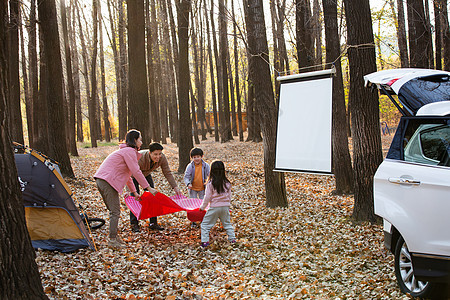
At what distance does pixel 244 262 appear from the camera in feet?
21.4

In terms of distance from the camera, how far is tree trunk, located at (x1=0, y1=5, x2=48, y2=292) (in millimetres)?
3898

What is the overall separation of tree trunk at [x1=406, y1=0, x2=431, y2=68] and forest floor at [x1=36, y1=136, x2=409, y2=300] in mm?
6074

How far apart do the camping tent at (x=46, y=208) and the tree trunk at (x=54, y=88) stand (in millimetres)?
6681

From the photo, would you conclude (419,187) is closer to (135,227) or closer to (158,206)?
(158,206)

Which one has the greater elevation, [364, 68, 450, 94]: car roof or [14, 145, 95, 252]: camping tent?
[364, 68, 450, 94]: car roof

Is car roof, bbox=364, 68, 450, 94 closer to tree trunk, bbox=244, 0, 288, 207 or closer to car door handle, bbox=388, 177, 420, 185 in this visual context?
car door handle, bbox=388, 177, 420, 185

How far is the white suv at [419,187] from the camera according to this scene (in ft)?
13.1

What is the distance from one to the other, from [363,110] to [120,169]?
4783 millimetres

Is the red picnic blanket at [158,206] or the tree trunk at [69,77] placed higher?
the tree trunk at [69,77]

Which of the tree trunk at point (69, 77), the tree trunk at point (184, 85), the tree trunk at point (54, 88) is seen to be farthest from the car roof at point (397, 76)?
the tree trunk at point (69, 77)

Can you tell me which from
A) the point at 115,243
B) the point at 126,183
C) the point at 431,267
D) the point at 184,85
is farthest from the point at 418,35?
the point at 115,243

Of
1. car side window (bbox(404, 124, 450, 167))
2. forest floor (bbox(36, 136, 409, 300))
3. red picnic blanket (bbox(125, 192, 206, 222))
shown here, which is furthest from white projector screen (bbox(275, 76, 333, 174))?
car side window (bbox(404, 124, 450, 167))

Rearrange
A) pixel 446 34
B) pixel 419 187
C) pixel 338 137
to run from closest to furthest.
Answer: pixel 419 187 < pixel 338 137 < pixel 446 34

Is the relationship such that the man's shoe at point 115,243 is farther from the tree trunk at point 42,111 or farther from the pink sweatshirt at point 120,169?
the tree trunk at point 42,111
